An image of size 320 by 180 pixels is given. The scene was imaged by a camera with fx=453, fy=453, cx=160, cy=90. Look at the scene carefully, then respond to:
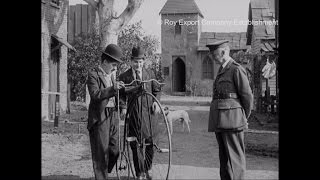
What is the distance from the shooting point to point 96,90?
16.8 feet

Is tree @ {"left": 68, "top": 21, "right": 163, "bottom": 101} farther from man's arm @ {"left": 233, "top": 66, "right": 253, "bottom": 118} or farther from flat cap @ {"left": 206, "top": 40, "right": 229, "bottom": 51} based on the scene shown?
man's arm @ {"left": 233, "top": 66, "right": 253, "bottom": 118}

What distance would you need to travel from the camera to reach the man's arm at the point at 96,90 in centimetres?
502

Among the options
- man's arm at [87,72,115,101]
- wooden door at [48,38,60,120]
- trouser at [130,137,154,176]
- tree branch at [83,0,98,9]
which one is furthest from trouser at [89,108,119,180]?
wooden door at [48,38,60,120]

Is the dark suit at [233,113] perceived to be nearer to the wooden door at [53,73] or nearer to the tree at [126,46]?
the tree at [126,46]

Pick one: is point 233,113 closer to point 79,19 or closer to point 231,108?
point 231,108

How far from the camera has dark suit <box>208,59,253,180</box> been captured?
201 inches

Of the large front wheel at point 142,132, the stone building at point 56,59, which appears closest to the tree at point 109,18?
the large front wheel at point 142,132

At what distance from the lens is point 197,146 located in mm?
8336

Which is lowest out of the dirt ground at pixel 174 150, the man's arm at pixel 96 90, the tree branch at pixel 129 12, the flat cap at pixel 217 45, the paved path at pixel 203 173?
the paved path at pixel 203 173

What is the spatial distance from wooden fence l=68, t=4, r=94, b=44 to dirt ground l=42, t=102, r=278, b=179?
1.88 m

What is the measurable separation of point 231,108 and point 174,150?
300 centimetres

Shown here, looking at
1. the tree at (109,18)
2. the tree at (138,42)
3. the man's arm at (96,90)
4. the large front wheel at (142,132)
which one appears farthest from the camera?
the tree at (138,42)

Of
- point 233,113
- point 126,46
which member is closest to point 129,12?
point 126,46
